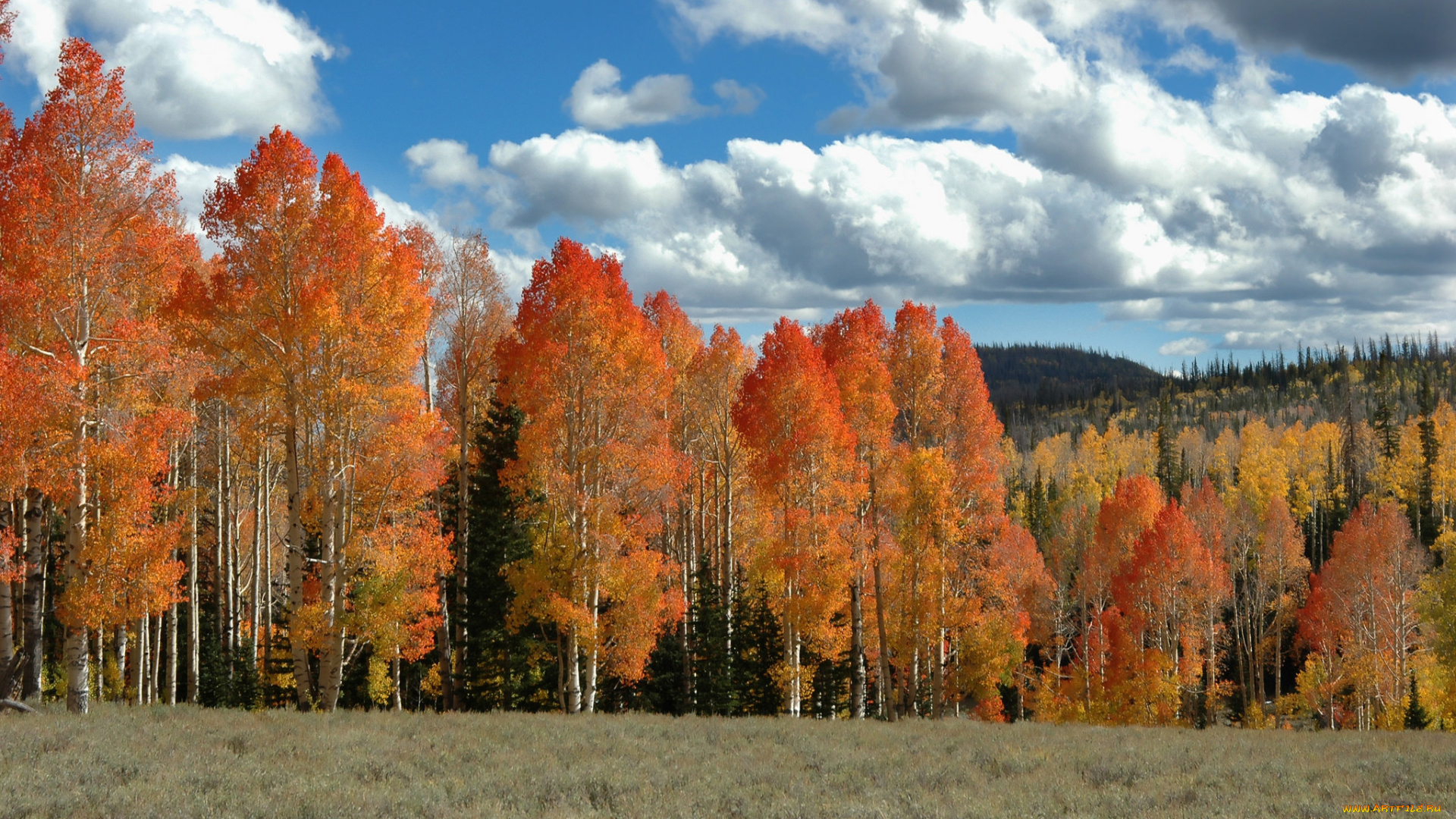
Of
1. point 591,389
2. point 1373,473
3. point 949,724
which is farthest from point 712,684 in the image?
point 1373,473

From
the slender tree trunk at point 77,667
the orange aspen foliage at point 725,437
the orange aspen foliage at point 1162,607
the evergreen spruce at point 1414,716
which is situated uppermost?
→ the orange aspen foliage at point 725,437

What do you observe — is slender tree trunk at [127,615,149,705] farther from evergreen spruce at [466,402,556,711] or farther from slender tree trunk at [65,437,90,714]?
evergreen spruce at [466,402,556,711]

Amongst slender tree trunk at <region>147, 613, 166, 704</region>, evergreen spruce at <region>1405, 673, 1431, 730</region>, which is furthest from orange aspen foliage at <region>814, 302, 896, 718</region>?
evergreen spruce at <region>1405, 673, 1431, 730</region>

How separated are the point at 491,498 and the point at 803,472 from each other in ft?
31.8

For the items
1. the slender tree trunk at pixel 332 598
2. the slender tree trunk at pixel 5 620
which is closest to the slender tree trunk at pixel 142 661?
the slender tree trunk at pixel 5 620

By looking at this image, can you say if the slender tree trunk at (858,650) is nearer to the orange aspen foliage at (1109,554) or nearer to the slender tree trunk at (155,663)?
the slender tree trunk at (155,663)

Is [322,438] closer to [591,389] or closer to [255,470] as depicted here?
[591,389]

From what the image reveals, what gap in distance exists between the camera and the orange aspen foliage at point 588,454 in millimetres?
22297

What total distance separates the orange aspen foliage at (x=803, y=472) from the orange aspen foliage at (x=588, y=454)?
14.5 feet

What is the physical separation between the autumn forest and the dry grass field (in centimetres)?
380

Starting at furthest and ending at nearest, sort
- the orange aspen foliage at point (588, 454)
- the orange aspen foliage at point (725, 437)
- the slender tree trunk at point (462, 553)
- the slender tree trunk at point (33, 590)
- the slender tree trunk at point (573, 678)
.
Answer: the orange aspen foliage at point (725, 437)
the slender tree trunk at point (462, 553)
the orange aspen foliage at point (588, 454)
the slender tree trunk at point (573, 678)
the slender tree trunk at point (33, 590)

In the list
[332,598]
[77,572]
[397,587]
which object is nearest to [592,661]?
[397,587]

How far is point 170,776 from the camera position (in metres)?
10.9

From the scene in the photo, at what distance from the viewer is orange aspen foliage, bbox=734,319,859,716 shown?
85.6ft
